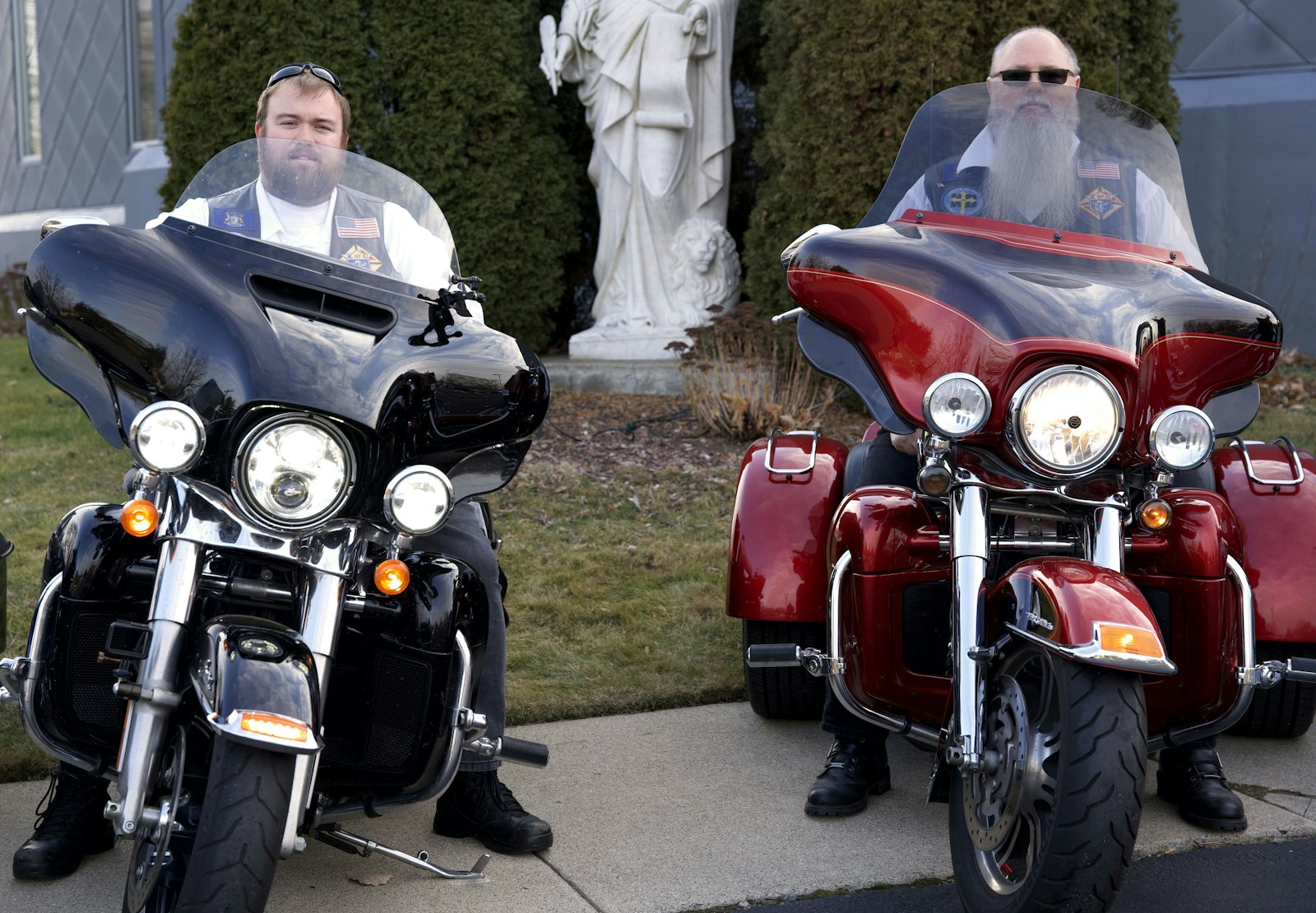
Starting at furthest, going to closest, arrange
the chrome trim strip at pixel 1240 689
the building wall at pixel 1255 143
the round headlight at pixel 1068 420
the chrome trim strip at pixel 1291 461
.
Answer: the building wall at pixel 1255 143 < the chrome trim strip at pixel 1291 461 < the chrome trim strip at pixel 1240 689 < the round headlight at pixel 1068 420

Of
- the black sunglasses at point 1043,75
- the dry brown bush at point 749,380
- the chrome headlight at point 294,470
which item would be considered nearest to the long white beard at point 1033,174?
the black sunglasses at point 1043,75

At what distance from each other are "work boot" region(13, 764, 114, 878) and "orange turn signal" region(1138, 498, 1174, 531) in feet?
6.86

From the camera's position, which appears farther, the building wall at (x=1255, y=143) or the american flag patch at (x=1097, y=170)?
the building wall at (x=1255, y=143)

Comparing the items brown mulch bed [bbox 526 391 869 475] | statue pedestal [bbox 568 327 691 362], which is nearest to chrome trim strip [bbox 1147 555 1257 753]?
brown mulch bed [bbox 526 391 869 475]

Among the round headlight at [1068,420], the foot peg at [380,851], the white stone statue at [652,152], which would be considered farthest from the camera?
the white stone statue at [652,152]

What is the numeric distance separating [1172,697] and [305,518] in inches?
67.4

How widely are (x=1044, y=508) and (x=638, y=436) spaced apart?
466 centimetres

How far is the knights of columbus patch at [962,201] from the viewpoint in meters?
2.80

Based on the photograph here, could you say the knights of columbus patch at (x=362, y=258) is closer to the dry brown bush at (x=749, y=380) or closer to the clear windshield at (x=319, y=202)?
the clear windshield at (x=319, y=202)

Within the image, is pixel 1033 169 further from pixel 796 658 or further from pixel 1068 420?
pixel 796 658

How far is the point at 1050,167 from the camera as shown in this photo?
281 cm

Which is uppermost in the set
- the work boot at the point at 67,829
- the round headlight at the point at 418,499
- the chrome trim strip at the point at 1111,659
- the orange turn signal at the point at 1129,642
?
the round headlight at the point at 418,499

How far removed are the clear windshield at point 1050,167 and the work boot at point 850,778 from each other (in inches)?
47.7

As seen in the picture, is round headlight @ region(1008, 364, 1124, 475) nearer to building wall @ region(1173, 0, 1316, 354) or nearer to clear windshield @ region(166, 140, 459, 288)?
clear windshield @ region(166, 140, 459, 288)
